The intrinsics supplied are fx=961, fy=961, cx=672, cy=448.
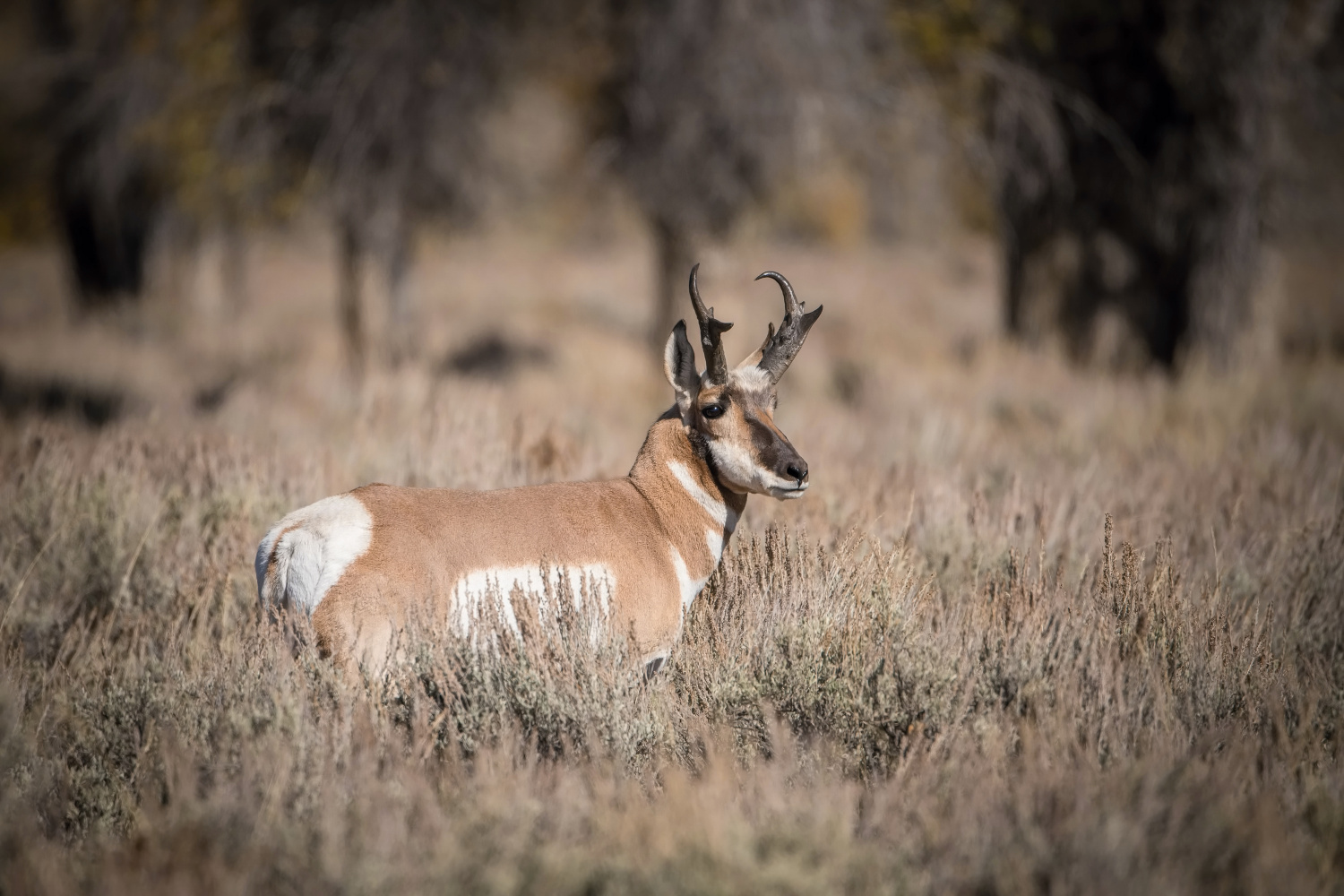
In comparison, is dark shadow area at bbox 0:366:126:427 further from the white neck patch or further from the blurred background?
the white neck patch

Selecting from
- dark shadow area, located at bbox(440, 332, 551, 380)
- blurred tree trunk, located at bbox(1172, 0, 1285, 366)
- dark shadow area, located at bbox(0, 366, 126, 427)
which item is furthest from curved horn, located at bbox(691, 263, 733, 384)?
blurred tree trunk, located at bbox(1172, 0, 1285, 366)

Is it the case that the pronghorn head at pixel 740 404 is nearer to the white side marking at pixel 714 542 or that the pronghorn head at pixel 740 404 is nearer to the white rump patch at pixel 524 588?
the white side marking at pixel 714 542

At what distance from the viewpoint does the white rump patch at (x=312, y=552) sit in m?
3.39

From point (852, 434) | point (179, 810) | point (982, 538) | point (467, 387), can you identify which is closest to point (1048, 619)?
point (982, 538)

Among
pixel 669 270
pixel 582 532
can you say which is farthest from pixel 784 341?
pixel 669 270

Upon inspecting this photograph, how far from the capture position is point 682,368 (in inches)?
172

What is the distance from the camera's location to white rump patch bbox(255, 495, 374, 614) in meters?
3.39

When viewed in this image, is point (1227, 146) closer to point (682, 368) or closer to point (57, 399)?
point (682, 368)

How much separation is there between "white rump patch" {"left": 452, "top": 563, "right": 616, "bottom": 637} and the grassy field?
0.15m

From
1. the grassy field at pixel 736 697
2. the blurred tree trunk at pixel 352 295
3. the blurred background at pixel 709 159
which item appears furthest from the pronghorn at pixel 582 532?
the blurred tree trunk at pixel 352 295

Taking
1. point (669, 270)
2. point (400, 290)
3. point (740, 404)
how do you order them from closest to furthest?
point (740, 404), point (669, 270), point (400, 290)

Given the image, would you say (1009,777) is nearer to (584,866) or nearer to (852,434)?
(584,866)

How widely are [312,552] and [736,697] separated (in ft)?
5.37

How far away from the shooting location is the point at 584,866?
2490 millimetres
